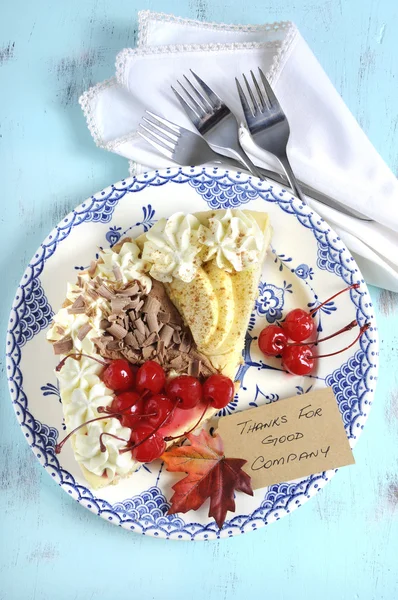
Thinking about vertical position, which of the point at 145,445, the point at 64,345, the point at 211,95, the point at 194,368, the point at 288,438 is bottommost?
the point at 288,438

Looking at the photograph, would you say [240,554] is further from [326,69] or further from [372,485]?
[326,69]

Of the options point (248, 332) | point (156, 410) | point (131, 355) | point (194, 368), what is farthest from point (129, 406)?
point (248, 332)

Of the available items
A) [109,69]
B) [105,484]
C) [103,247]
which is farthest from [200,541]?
[109,69]

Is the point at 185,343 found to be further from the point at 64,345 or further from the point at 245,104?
the point at 245,104

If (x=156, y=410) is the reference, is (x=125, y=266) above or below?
above

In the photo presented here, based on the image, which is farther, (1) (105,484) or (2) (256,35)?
(2) (256,35)

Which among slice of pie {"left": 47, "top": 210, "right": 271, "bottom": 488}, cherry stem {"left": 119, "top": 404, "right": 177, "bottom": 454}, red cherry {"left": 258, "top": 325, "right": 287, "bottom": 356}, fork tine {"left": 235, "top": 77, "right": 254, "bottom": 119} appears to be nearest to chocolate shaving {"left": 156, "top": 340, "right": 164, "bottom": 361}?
slice of pie {"left": 47, "top": 210, "right": 271, "bottom": 488}

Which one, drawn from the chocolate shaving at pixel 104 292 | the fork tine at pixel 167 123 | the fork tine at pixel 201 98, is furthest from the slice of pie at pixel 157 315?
the fork tine at pixel 201 98
